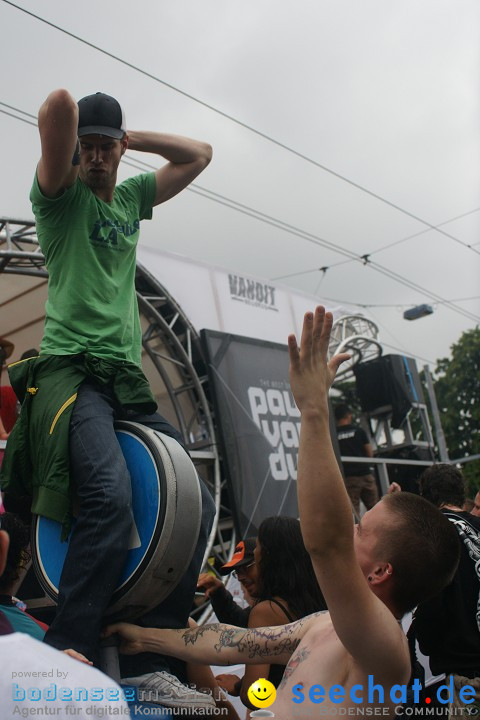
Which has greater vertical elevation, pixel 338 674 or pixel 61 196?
pixel 61 196

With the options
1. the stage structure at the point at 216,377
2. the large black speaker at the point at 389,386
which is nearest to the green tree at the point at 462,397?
the large black speaker at the point at 389,386

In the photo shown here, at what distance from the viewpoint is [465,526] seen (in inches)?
132

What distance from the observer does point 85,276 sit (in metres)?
2.43

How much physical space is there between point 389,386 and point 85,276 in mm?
7940

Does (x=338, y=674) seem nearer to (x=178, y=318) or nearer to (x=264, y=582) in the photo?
(x=264, y=582)

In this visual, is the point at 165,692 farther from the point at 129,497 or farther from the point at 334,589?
the point at 334,589

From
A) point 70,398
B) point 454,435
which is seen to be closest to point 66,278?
point 70,398

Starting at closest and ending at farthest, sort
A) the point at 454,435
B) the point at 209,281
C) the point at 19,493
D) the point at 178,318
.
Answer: the point at 19,493, the point at 178,318, the point at 209,281, the point at 454,435

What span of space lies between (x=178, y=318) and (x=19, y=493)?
4.80m

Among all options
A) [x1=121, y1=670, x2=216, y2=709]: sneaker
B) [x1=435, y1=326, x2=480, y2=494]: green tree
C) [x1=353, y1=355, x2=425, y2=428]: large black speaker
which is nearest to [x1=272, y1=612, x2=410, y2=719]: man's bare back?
[x1=121, y1=670, x2=216, y2=709]: sneaker

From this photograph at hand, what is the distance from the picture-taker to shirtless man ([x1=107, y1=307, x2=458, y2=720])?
1.68 meters

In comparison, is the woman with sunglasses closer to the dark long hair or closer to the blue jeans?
the dark long hair

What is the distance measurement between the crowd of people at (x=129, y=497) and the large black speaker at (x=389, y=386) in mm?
7280

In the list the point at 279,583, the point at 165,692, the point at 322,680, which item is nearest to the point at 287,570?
the point at 279,583
